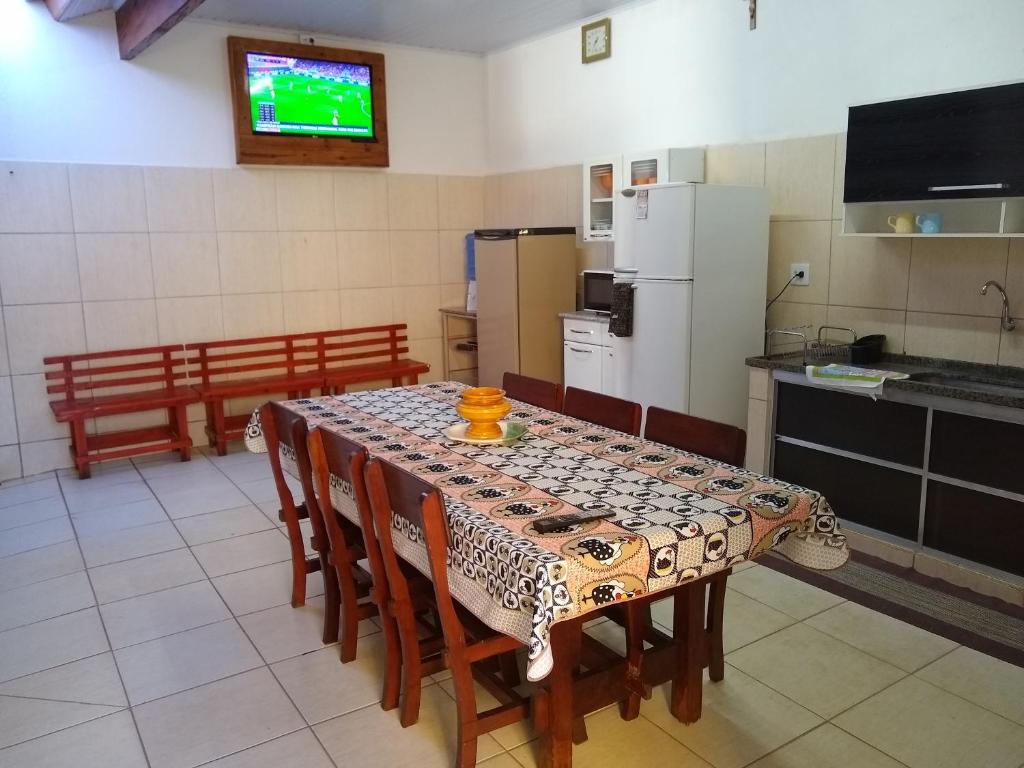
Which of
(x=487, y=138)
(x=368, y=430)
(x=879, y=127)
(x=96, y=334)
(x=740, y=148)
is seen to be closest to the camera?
(x=368, y=430)

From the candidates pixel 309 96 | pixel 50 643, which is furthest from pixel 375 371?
pixel 50 643

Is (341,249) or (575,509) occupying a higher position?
(341,249)

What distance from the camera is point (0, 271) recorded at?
462cm

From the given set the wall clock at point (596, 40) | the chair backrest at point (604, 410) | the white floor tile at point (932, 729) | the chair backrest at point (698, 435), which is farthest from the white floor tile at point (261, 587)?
the wall clock at point (596, 40)

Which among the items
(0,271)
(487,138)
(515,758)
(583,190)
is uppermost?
(487,138)

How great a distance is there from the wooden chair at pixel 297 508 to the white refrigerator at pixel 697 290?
198 cm

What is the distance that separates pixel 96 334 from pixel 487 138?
321 centimetres

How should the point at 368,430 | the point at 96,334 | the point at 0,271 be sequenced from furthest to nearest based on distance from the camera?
the point at 96,334, the point at 0,271, the point at 368,430

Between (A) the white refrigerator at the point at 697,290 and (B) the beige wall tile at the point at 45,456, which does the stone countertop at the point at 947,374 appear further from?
(B) the beige wall tile at the point at 45,456

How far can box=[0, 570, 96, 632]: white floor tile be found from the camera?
9.87 feet

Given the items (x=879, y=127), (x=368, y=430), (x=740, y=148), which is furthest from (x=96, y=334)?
(x=879, y=127)

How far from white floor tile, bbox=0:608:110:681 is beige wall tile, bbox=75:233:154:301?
2560 mm

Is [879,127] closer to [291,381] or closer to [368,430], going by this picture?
[368,430]

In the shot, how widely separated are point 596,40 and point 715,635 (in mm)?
4005
